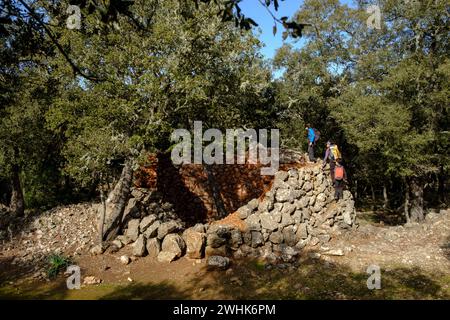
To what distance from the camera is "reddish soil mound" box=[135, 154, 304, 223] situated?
710 inches

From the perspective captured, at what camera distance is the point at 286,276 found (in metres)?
10.2

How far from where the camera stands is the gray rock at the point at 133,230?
41.4 feet

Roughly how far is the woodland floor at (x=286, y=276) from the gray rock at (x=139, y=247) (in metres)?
0.27

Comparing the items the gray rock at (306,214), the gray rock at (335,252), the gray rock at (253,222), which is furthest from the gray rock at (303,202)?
the gray rock at (335,252)

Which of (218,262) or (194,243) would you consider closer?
(218,262)

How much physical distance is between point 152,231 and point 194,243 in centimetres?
174

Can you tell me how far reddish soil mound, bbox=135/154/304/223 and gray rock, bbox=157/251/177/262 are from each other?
6742 mm

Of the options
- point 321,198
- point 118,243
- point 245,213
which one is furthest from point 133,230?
point 321,198

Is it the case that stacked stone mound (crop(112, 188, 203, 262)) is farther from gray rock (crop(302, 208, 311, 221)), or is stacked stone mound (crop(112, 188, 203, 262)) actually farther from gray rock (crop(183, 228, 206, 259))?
gray rock (crop(302, 208, 311, 221))

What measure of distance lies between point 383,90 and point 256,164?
24.3 feet

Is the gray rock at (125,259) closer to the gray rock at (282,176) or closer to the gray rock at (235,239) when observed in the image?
the gray rock at (235,239)

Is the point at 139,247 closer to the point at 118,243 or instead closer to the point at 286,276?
the point at 118,243
